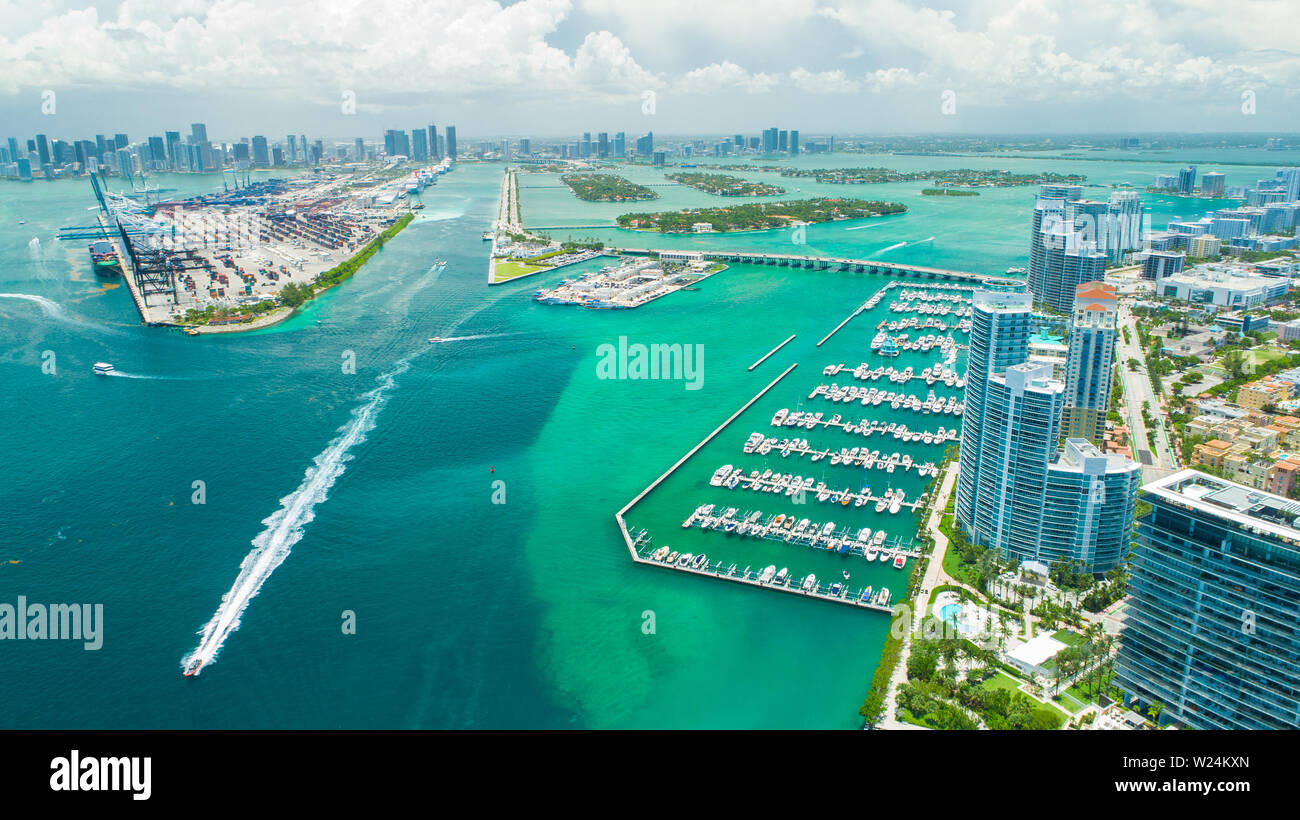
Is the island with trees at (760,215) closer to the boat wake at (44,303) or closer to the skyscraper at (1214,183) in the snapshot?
the skyscraper at (1214,183)

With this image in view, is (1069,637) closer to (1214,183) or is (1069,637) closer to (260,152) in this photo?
(1214,183)

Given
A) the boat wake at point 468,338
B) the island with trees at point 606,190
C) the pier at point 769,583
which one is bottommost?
the pier at point 769,583

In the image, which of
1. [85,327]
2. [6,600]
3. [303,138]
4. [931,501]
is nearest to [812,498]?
[931,501]

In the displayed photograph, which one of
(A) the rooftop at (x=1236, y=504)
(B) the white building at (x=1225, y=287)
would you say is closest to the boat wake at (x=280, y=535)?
(A) the rooftop at (x=1236, y=504)

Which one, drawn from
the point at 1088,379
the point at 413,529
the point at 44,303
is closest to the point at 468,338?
the point at 413,529

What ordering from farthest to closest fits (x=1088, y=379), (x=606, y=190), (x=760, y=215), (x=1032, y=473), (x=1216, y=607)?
(x=606, y=190), (x=760, y=215), (x=1088, y=379), (x=1032, y=473), (x=1216, y=607)

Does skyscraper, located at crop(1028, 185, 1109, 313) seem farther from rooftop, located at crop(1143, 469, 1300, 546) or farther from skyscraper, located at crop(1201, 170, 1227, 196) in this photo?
skyscraper, located at crop(1201, 170, 1227, 196)
